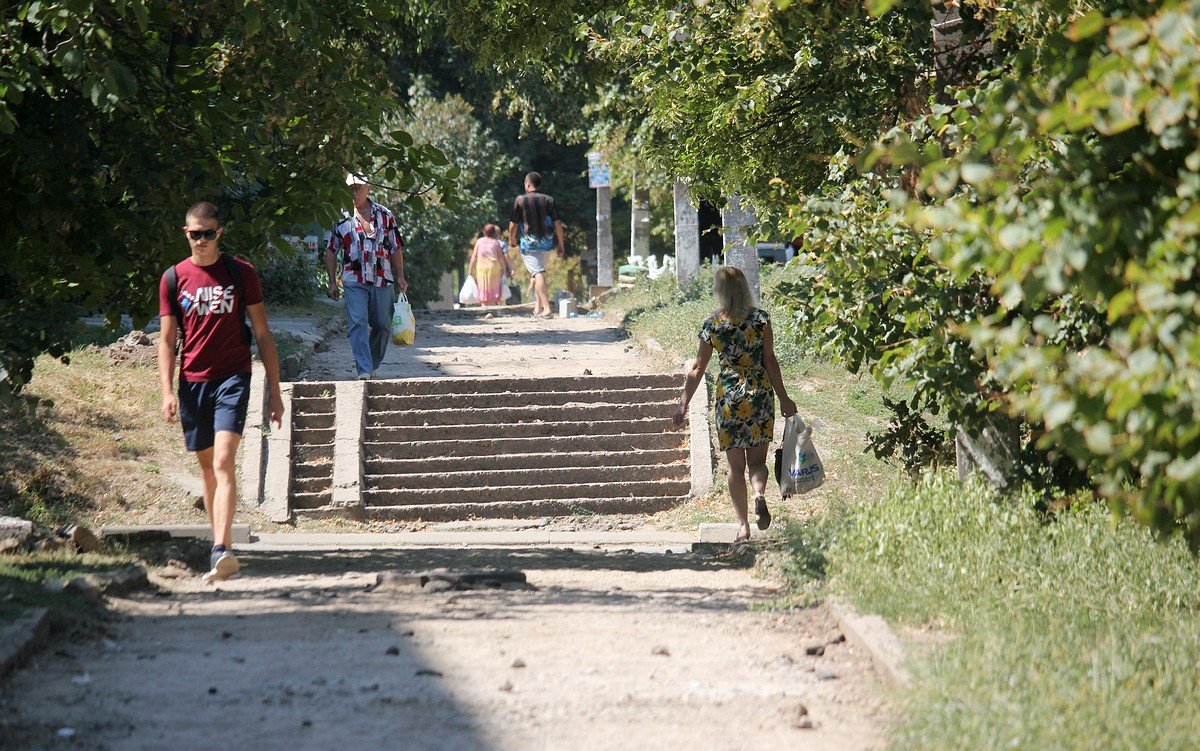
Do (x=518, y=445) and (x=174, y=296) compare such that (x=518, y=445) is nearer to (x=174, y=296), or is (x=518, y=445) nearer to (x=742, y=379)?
(x=742, y=379)

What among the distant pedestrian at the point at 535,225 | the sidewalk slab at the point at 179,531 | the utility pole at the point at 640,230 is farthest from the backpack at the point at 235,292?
the utility pole at the point at 640,230

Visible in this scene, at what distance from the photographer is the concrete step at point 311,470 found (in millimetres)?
12312

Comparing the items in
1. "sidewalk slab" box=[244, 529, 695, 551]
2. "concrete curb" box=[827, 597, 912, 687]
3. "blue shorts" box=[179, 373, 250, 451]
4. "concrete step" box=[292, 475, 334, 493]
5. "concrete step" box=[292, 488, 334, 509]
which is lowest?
"sidewalk slab" box=[244, 529, 695, 551]

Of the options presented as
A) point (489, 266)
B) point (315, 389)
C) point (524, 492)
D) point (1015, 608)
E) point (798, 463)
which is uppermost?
point (489, 266)

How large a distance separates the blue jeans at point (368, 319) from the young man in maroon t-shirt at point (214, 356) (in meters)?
5.71

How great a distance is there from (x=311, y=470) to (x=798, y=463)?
15.4 feet

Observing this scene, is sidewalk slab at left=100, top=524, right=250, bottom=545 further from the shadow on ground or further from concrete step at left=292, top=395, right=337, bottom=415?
concrete step at left=292, top=395, right=337, bottom=415

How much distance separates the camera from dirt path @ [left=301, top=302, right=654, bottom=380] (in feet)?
54.7

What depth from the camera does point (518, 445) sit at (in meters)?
13.0

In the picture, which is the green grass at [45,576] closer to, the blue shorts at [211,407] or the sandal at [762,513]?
the blue shorts at [211,407]

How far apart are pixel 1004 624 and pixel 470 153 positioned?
2931 centimetres

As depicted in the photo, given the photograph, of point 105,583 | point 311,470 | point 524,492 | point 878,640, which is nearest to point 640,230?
point 524,492

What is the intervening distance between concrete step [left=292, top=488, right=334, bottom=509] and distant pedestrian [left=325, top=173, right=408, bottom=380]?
2.19 metres

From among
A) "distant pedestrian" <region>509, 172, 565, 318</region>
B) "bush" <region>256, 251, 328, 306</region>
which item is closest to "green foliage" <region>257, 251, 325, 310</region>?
"bush" <region>256, 251, 328, 306</region>
